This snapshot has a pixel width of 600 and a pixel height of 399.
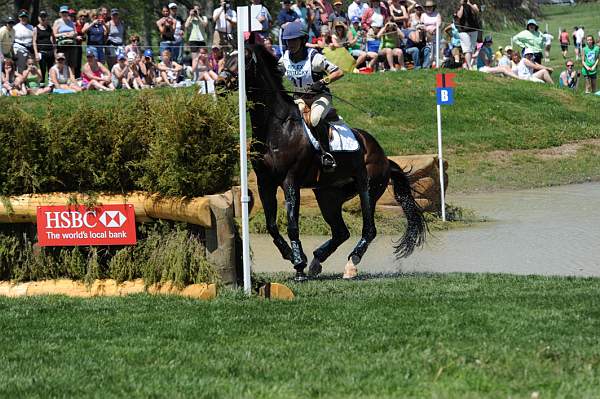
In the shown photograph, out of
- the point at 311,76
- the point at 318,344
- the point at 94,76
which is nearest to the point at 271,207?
the point at 311,76

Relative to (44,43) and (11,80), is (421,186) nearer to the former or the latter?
(11,80)

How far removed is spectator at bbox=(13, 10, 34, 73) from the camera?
2220 cm

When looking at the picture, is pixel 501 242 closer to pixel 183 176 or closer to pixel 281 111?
pixel 281 111

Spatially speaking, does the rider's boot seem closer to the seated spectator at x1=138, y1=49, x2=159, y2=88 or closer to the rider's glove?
the rider's glove

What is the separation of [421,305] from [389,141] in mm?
14994

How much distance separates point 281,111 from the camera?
38.0 feet

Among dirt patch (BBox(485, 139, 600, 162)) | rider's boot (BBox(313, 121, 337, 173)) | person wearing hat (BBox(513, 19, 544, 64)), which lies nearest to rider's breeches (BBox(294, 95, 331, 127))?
rider's boot (BBox(313, 121, 337, 173))

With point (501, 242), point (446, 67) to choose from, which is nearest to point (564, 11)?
point (446, 67)

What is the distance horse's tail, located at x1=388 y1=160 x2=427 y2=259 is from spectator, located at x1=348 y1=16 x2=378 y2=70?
41.8 feet

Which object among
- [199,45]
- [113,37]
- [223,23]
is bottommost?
[199,45]

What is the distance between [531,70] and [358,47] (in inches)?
244

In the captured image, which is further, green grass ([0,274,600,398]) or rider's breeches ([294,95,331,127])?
rider's breeches ([294,95,331,127])

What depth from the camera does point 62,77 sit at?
22.7 metres

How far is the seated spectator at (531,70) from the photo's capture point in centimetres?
3012
